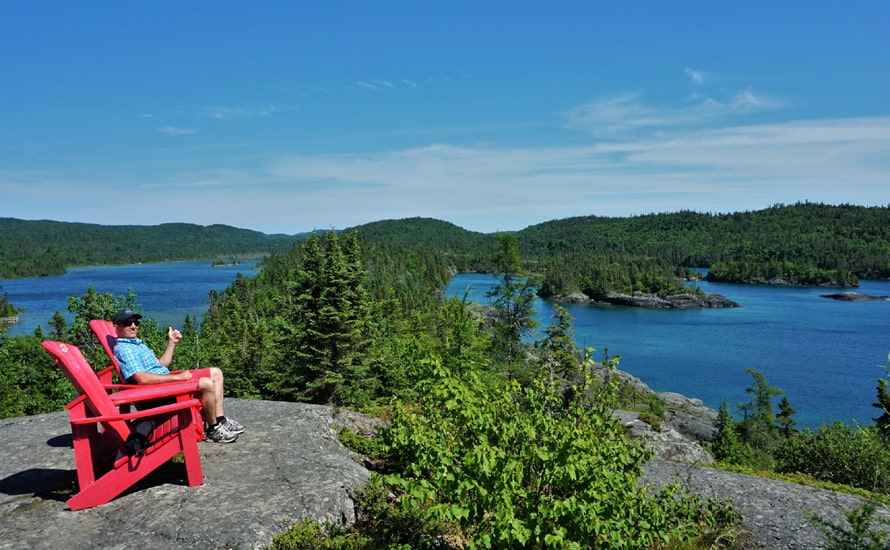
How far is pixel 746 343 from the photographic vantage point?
79.4 m

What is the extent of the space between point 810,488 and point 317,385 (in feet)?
59.7

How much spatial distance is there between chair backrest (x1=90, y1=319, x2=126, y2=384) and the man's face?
0.52 ft

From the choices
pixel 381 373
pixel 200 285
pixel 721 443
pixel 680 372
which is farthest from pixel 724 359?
pixel 200 285

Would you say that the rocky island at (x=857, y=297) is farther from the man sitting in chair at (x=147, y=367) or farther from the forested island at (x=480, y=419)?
the man sitting in chair at (x=147, y=367)

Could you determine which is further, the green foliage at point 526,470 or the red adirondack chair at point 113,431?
the red adirondack chair at point 113,431

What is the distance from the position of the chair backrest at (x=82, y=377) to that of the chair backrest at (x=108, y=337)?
78 centimetres

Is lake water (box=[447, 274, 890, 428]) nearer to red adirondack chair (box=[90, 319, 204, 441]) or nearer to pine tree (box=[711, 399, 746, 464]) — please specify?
pine tree (box=[711, 399, 746, 464])

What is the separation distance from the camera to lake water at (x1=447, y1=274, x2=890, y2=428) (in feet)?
179

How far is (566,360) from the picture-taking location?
111 feet

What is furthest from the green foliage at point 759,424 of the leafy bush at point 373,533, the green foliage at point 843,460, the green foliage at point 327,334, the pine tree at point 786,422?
the leafy bush at point 373,533

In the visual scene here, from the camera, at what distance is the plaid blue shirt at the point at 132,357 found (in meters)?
6.36

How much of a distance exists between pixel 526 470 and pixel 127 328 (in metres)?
5.22

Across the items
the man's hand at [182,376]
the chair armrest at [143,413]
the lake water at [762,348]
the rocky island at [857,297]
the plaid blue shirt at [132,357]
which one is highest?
the plaid blue shirt at [132,357]

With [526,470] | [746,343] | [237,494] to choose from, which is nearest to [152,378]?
[237,494]
